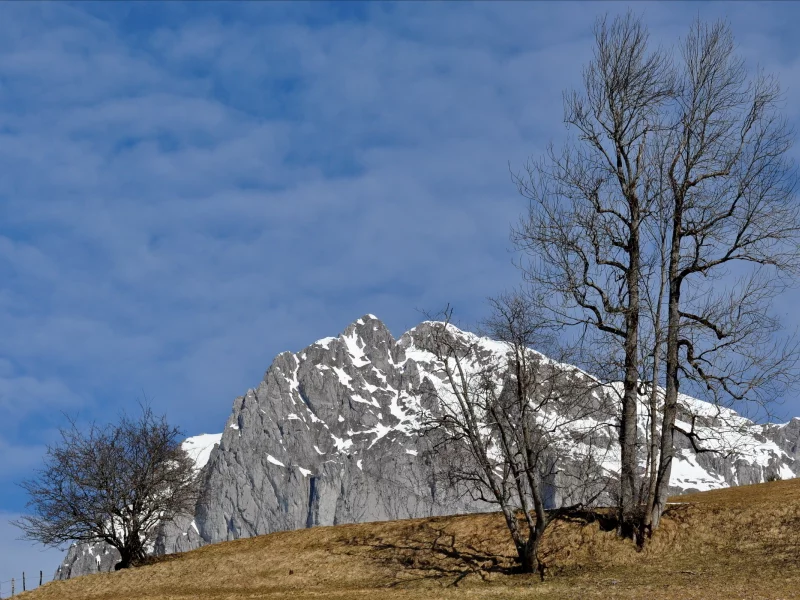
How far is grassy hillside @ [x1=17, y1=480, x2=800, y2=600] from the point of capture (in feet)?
88.8

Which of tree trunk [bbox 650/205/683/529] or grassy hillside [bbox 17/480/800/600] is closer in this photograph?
grassy hillside [bbox 17/480/800/600]

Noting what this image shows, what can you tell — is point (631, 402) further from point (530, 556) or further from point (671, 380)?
point (530, 556)

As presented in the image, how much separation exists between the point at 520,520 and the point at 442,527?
10.8ft

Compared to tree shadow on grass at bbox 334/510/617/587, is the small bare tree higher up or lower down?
higher up

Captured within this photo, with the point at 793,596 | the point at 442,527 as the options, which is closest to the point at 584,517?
the point at 442,527

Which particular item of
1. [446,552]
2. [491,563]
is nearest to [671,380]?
[491,563]

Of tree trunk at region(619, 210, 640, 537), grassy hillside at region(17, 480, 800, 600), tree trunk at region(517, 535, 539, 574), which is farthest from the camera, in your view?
tree trunk at region(619, 210, 640, 537)

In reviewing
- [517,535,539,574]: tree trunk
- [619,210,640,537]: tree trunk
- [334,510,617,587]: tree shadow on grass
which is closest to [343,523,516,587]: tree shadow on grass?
[334,510,617,587]: tree shadow on grass

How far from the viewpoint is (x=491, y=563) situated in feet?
107

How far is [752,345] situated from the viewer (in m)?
31.4

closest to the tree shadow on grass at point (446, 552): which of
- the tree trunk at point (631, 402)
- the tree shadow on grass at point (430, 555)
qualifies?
the tree shadow on grass at point (430, 555)

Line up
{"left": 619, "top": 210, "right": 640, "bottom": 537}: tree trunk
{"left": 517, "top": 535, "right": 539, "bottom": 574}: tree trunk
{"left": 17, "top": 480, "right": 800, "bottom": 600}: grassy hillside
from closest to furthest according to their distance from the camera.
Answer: {"left": 17, "top": 480, "right": 800, "bottom": 600}: grassy hillside < {"left": 517, "top": 535, "right": 539, "bottom": 574}: tree trunk < {"left": 619, "top": 210, "right": 640, "bottom": 537}: tree trunk

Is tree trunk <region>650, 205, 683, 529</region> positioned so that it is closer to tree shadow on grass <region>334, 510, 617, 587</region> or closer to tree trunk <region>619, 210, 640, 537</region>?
tree trunk <region>619, 210, 640, 537</region>

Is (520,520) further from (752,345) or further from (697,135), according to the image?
(697,135)
